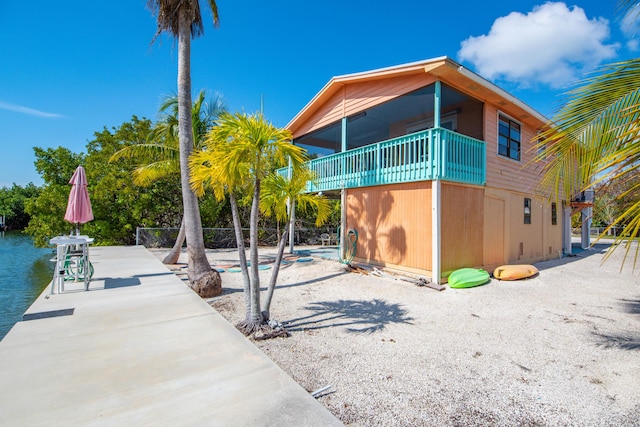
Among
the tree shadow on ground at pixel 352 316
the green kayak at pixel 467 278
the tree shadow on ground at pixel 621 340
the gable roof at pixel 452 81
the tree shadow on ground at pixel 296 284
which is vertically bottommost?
the tree shadow on ground at pixel 352 316

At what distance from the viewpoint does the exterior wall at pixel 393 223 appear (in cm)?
822

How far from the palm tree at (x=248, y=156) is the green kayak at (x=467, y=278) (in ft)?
17.2

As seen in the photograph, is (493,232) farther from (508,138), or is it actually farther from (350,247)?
(350,247)

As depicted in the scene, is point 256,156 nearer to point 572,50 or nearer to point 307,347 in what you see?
point 307,347

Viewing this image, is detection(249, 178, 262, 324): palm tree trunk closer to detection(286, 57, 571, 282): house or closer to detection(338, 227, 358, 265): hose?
detection(286, 57, 571, 282): house

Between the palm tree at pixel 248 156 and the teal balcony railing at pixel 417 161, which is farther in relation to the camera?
the teal balcony railing at pixel 417 161

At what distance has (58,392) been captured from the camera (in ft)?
8.04

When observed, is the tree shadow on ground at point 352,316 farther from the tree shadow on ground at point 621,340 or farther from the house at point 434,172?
the tree shadow on ground at point 621,340

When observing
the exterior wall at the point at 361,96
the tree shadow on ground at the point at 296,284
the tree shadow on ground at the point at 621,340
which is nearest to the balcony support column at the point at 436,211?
the exterior wall at the point at 361,96

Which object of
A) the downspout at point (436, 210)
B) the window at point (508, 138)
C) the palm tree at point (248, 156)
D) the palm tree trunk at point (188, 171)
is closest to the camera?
the palm tree at point (248, 156)

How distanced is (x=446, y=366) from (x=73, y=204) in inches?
308

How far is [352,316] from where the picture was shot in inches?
224

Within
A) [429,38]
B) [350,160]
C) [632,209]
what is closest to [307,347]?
[632,209]

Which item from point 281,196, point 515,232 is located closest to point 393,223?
point 281,196
